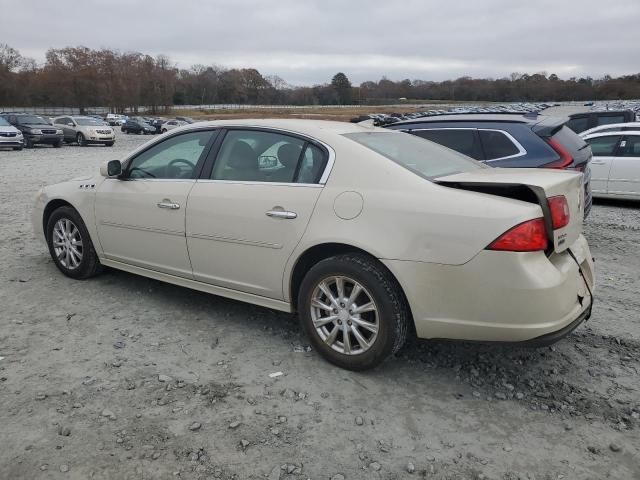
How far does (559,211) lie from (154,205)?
9.59ft

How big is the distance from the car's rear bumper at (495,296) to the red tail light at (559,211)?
0.19 meters

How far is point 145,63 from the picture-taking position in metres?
116

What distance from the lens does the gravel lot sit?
258cm

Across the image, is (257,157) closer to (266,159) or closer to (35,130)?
(266,159)

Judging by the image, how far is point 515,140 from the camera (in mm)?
6258

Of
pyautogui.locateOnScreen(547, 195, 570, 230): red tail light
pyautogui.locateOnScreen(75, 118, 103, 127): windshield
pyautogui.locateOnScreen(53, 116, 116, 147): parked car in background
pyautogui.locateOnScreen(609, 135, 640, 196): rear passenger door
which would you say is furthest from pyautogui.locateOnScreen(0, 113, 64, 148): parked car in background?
pyautogui.locateOnScreen(547, 195, 570, 230): red tail light

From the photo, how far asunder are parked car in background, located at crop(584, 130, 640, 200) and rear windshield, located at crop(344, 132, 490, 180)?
670cm

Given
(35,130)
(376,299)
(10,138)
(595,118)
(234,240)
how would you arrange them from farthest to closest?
1. (35,130)
2. (10,138)
3. (595,118)
4. (234,240)
5. (376,299)

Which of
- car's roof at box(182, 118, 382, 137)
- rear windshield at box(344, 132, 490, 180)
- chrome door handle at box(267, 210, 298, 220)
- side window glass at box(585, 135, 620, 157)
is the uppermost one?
car's roof at box(182, 118, 382, 137)

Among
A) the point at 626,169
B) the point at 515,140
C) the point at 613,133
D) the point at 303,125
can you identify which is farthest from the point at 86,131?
the point at 303,125

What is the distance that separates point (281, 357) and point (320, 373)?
352 mm

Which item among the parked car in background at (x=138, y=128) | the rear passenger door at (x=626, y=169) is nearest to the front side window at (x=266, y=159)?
the rear passenger door at (x=626, y=169)

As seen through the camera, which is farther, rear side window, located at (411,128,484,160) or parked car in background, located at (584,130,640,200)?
parked car in background, located at (584,130,640,200)

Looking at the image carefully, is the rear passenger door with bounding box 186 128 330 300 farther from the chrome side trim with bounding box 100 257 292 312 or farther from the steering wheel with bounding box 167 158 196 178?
the steering wheel with bounding box 167 158 196 178
